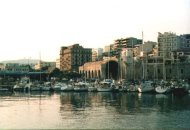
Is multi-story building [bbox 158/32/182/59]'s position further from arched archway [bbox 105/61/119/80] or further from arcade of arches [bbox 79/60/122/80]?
arched archway [bbox 105/61/119/80]

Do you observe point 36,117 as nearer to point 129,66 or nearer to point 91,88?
point 91,88

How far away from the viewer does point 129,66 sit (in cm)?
15350

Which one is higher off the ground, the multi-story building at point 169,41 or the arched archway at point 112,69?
the multi-story building at point 169,41

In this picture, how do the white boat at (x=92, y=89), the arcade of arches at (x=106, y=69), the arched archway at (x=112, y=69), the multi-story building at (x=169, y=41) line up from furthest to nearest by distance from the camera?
the multi-story building at (x=169, y=41), the arched archway at (x=112, y=69), the arcade of arches at (x=106, y=69), the white boat at (x=92, y=89)

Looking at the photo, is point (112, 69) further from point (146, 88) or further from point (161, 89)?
point (161, 89)

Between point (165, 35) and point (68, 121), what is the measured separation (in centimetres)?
15226

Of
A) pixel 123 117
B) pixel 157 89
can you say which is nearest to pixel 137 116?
pixel 123 117

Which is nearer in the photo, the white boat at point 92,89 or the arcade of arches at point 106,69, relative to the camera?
the white boat at point 92,89

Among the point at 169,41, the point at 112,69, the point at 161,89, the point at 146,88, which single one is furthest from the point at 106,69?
the point at 161,89

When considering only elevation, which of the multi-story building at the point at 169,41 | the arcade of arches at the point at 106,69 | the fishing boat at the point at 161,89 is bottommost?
the fishing boat at the point at 161,89

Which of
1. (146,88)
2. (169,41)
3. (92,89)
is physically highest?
(169,41)

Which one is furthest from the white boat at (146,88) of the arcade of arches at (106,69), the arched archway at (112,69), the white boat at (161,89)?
the arched archway at (112,69)

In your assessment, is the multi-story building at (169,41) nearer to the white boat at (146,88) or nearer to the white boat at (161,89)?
the white boat at (146,88)

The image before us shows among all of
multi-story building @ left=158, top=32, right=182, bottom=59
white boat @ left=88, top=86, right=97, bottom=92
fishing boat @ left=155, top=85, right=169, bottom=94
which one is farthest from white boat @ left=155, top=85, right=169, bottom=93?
multi-story building @ left=158, top=32, right=182, bottom=59
